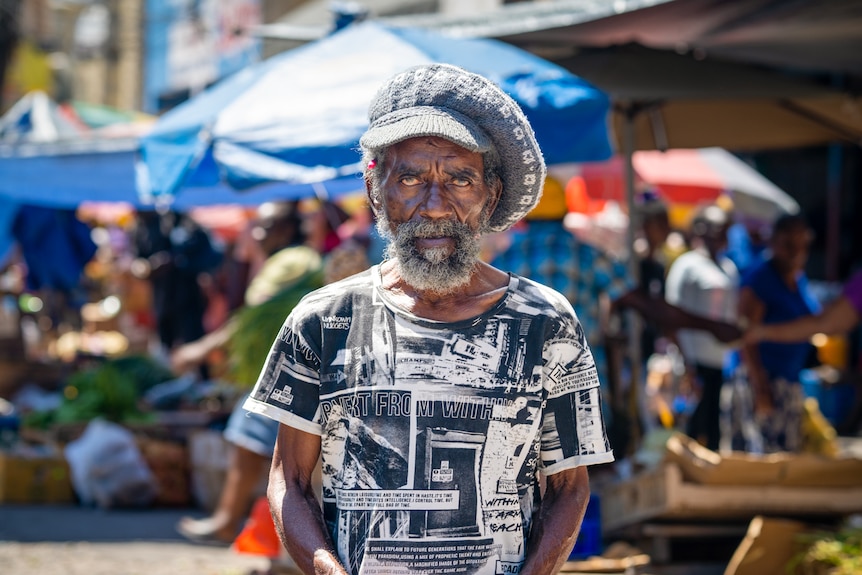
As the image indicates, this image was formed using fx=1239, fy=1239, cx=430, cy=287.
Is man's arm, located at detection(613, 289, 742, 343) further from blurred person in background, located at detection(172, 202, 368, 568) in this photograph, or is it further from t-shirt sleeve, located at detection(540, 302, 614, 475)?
t-shirt sleeve, located at detection(540, 302, 614, 475)

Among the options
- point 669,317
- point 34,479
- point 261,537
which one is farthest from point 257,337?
point 34,479

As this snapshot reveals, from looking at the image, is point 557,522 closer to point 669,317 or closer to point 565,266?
point 565,266

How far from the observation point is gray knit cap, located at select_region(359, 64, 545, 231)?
242cm

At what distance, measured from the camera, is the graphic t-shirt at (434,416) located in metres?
2.38

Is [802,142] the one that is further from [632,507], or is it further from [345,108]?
[345,108]

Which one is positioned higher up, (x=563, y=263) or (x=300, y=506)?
(x=563, y=263)

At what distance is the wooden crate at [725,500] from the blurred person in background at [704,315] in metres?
2.73

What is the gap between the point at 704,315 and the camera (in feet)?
28.3

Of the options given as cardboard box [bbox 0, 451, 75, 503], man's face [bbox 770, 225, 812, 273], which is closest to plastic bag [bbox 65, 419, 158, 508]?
cardboard box [bbox 0, 451, 75, 503]

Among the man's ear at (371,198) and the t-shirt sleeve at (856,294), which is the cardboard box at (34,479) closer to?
the t-shirt sleeve at (856,294)

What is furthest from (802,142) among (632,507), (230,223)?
(230,223)

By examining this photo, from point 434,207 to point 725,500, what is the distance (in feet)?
11.6

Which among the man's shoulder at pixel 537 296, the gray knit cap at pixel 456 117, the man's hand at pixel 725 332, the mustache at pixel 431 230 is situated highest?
the gray knit cap at pixel 456 117

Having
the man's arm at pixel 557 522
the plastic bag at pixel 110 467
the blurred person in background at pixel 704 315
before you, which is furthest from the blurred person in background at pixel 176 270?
the man's arm at pixel 557 522
